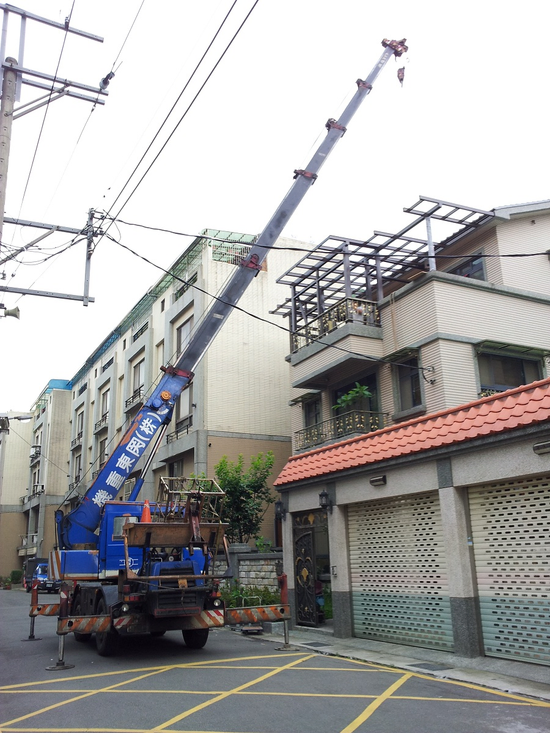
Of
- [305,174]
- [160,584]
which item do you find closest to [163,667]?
[160,584]

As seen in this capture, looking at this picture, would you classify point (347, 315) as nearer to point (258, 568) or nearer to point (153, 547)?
point (258, 568)

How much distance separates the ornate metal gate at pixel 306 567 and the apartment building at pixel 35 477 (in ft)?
128

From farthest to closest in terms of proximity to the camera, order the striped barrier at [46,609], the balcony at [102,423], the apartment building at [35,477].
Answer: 1. the apartment building at [35,477]
2. the balcony at [102,423]
3. the striped barrier at [46,609]

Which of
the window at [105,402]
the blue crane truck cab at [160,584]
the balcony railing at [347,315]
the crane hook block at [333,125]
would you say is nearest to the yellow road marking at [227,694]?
the blue crane truck cab at [160,584]

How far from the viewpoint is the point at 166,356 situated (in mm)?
32531

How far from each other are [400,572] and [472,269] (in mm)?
13471

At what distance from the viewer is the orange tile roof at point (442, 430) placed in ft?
31.9

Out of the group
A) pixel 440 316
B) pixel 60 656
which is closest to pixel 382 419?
pixel 440 316

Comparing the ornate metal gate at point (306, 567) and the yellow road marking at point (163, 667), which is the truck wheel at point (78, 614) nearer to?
the yellow road marking at point (163, 667)

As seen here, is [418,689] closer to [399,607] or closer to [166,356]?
[399,607]

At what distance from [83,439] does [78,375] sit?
21.4 feet

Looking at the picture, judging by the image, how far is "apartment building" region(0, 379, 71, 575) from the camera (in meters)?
55.0

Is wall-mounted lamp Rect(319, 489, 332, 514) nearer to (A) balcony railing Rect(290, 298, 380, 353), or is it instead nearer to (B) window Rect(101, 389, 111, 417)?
(A) balcony railing Rect(290, 298, 380, 353)

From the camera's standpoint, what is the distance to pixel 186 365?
55.1 ft
